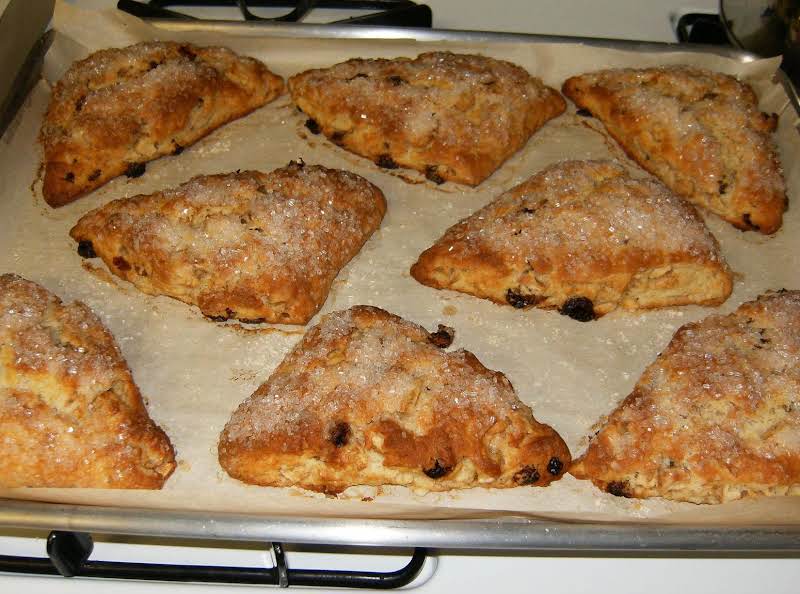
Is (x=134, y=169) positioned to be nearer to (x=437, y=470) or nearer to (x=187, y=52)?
(x=187, y=52)

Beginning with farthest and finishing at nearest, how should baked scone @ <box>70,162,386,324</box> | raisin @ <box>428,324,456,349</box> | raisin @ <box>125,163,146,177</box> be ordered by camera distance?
raisin @ <box>125,163,146,177</box> → baked scone @ <box>70,162,386,324</box> → raisin @ <box>428,324,456,349</box>

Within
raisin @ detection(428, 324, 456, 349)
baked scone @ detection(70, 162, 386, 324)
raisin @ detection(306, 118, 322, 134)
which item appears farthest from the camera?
raisin @ detection(306, 118, 322, 134)

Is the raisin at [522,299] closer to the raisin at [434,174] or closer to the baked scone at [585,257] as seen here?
the baked scone at [585,257]

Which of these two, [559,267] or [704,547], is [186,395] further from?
[704,547]

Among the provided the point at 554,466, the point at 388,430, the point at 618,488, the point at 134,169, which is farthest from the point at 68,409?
the point at 618,488

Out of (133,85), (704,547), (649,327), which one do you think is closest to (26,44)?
(133,85)

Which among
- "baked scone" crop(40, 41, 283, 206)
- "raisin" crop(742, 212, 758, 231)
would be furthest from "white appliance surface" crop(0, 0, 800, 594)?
"baked scone" crop(40, 41, 283, 206)

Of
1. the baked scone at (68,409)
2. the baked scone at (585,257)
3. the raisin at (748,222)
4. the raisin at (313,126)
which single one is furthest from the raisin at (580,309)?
the baked scone at (68,409)

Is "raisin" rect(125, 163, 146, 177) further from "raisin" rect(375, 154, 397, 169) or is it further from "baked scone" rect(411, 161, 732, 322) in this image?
"baked scone" rect(411, 161, 732, 322)
